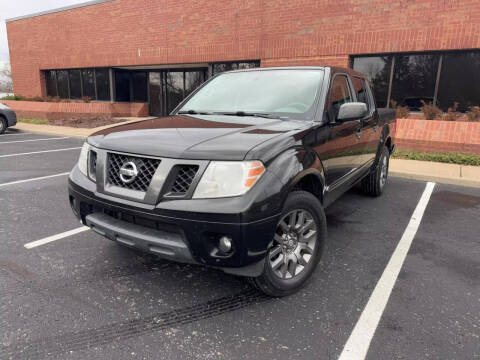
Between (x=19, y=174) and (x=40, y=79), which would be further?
(x=40, y=79)

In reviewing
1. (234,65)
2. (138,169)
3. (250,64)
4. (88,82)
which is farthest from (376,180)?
(88,82)

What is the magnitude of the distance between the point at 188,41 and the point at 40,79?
11.3 meters

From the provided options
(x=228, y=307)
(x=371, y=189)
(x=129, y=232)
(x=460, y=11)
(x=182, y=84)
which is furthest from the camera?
(x=182, y=84)

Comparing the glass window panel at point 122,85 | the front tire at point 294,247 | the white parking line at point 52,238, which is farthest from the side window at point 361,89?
the glass window panel at point 122,85

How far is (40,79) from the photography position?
20.7 m

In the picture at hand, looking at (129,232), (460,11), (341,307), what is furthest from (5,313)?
(460,11)

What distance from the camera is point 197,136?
2541 millimetres

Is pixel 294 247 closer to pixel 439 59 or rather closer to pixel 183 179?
pixel 183 179

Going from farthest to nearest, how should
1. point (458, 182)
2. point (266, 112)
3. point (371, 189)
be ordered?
1. point (458, 182)
2. point (371, 189)
3. point (266, 112)

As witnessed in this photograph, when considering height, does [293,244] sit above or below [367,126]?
below

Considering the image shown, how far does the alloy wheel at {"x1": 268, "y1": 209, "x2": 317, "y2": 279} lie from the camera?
2588 mm

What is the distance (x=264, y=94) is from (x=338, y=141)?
0.87 meters

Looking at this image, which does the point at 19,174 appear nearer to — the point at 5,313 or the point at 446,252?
the point at 5,313

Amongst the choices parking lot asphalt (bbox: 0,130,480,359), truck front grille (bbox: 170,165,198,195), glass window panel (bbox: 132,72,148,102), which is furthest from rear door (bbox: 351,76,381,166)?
glass window panel (bbox: 132,72,148,102)
